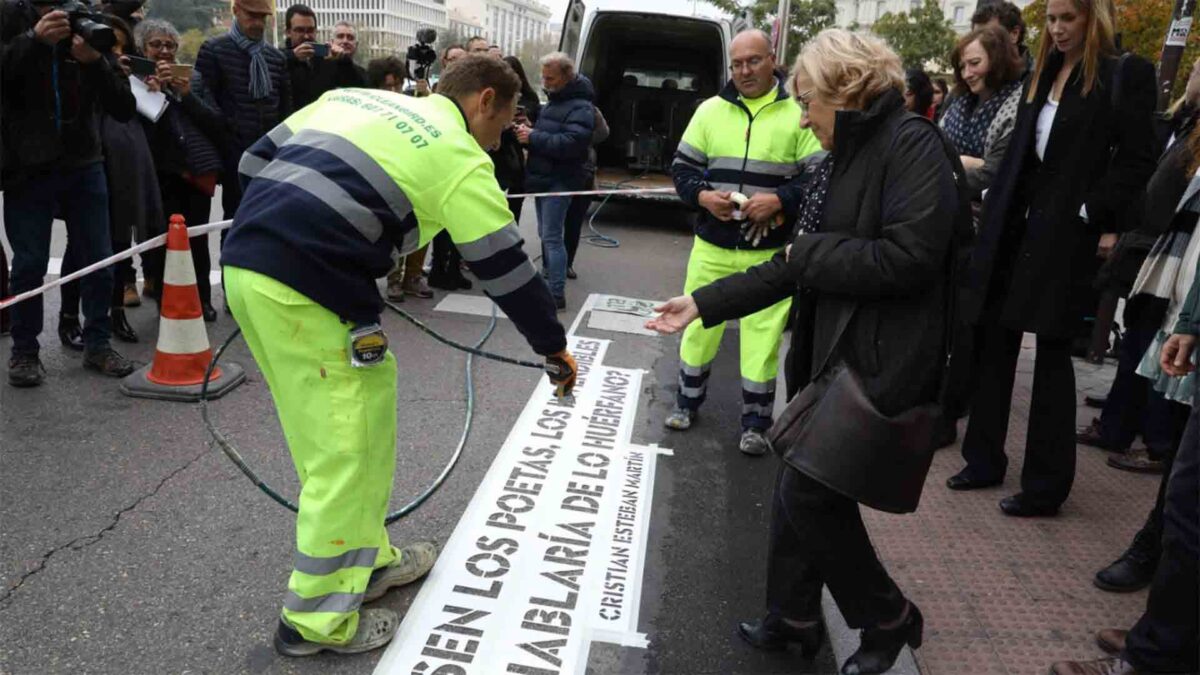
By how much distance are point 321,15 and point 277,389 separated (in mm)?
122171

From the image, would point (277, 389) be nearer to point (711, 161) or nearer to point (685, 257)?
point (711, 161)

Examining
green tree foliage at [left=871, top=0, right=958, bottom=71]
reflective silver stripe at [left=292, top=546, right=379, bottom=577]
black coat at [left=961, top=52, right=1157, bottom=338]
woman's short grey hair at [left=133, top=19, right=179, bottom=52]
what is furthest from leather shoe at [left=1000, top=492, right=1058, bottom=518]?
green tree foliage at [left=871, top=0, right=958, bottom=71]

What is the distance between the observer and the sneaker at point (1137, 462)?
4.27 m

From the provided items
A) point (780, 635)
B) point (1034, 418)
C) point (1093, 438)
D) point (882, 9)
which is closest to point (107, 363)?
point (780, 635)

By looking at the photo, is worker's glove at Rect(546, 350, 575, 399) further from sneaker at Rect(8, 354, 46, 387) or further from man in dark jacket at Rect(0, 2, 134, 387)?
sneaker at Rect(8, 354, 46, 387)

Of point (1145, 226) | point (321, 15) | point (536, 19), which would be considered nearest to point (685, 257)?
point (1145, 226)

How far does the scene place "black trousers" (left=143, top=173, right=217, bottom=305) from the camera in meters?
5.77

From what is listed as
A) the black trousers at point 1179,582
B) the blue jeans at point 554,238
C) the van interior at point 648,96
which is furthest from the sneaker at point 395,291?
the van interior at point 648,96

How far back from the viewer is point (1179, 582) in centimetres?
235

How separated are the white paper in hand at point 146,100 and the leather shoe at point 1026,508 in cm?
511

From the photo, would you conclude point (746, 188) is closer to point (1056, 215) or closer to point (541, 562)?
point (1056, 215)

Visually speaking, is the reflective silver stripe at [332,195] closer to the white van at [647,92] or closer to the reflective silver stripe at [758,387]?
the reflective silver stripe at [758,387]

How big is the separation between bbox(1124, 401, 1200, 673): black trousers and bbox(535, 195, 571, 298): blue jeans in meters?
4.86

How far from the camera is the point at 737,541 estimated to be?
3.50m
